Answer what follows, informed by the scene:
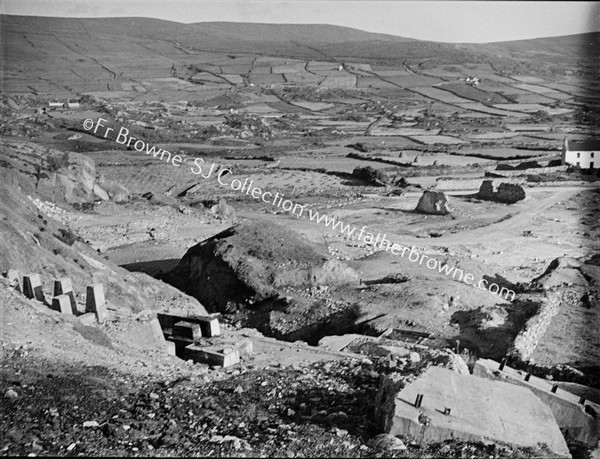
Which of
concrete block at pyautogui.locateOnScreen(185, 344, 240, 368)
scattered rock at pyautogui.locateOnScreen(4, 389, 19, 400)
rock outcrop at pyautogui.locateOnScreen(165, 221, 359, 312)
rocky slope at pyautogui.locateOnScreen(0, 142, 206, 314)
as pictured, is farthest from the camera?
rock outcrop at pyautogui.locateOnScreen(165, 221, 359, 312)

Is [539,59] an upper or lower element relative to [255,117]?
upper

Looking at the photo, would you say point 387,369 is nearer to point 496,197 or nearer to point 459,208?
point 459,208

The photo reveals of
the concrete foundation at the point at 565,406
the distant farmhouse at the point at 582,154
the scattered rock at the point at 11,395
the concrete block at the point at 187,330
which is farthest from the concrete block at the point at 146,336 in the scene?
the distant farmhouse at the point at 582,154

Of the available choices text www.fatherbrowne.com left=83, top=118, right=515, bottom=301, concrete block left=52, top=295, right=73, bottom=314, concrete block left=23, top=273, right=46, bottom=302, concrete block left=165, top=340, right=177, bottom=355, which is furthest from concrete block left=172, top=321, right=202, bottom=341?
text www.fatherbrowne.com left=83, top=118, right=515, bottom=301

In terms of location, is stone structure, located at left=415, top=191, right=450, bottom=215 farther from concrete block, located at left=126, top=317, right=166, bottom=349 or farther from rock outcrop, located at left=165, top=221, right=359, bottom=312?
concrete block, located at left=126, top=317, right=166, bottom=349

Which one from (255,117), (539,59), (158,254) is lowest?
(158,254)

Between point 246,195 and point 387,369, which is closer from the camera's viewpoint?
point 387,369

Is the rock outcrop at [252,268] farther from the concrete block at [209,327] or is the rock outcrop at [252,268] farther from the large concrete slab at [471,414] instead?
the large concrete slab at [471,414]

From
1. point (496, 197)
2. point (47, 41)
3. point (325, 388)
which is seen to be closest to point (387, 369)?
point (325, 388)
